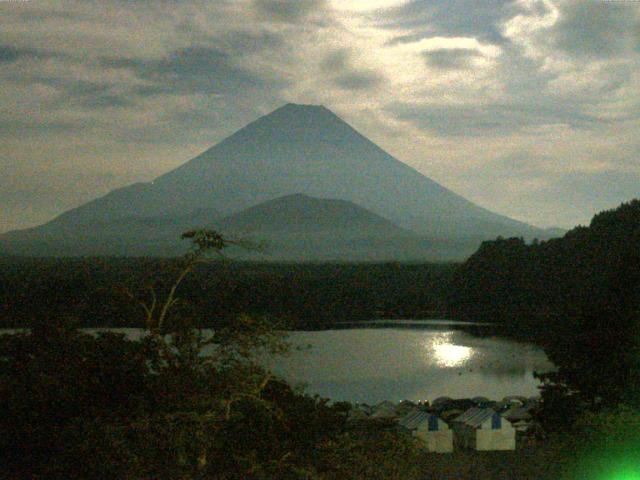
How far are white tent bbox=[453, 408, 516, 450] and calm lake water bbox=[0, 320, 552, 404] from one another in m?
4.12

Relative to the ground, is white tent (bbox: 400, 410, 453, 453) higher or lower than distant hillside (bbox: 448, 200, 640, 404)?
lower

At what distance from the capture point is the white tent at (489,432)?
9.81 m

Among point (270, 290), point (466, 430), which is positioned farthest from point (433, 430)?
point (270, 290)

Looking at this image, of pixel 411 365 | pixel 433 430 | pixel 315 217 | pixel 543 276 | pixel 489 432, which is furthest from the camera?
pixel 315 217

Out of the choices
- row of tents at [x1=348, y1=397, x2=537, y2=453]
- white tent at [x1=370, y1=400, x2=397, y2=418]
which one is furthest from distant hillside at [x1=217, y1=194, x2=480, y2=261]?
row of tents at [x1=348, y1=397, x2=537, y2=453]

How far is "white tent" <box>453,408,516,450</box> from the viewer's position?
386 inches

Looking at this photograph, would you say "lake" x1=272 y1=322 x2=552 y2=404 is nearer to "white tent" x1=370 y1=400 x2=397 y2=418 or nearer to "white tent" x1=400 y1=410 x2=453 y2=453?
"white tent" x1=370 y1=400 x2=397 y2=418

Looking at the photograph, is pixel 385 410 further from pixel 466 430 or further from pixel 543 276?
pixel 543 276

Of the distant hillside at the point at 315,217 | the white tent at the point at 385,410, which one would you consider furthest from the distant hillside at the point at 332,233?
the white tent at the point at 385,410

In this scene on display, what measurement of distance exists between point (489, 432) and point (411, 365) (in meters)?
12.7

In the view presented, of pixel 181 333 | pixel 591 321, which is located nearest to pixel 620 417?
pixel 181 333

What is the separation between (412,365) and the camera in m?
22.5

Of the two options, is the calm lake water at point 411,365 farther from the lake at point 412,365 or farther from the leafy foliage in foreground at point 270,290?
the leafy foliage in foreground at point 270,290

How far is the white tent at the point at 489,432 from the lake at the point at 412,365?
166 inches
